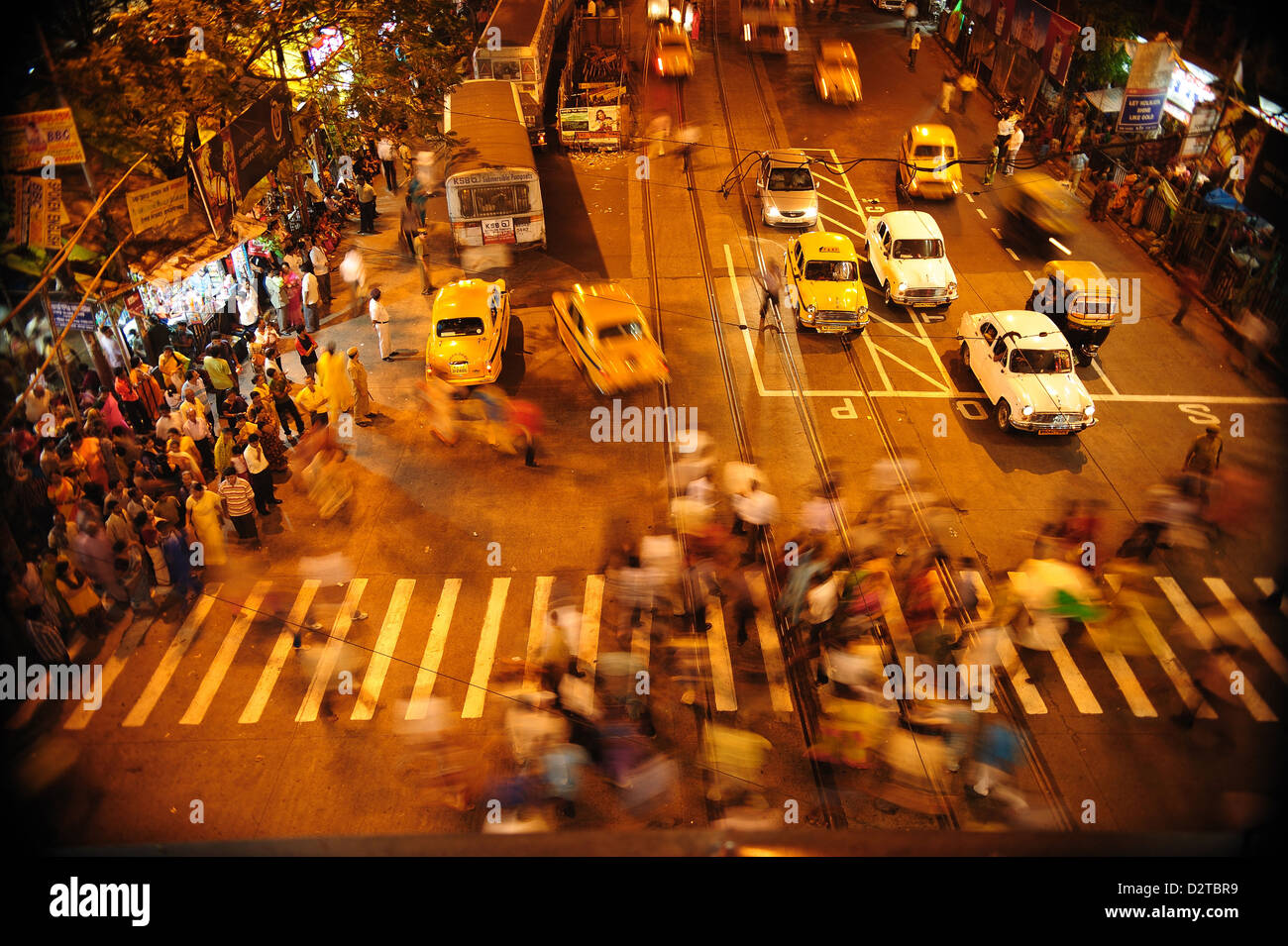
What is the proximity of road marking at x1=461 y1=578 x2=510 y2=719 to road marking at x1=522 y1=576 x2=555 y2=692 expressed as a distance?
48cm

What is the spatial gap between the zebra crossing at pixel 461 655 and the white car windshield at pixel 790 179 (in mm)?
14689

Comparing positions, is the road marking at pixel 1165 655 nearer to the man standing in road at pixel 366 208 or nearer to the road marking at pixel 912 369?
the road marking at pixel 912 369

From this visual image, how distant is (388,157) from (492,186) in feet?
24.4

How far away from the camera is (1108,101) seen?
2667 cm

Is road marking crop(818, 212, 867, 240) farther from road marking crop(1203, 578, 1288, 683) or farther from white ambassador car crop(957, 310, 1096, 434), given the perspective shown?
road marking crop(1203, 578, 1288, 683)

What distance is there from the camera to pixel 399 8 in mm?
21359

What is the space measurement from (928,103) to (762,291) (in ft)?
55.7

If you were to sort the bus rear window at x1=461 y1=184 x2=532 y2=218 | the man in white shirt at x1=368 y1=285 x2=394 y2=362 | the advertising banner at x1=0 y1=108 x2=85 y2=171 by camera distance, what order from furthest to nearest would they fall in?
the bus rear window at x1=461 y1=184 x2=532 y2=218 < the man in white shirt at x1=368 y1=285 x2=394 y2=362 < the advertising banner at x1=0 y1=108 x2=85 y2=171

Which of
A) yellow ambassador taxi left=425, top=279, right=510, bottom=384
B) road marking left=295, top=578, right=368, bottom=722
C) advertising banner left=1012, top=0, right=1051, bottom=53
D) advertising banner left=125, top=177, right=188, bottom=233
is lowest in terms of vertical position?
road marking left=295, top=578, right=368, bottom=722

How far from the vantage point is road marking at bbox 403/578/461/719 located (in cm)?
1172

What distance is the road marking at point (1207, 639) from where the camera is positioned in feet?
37.7

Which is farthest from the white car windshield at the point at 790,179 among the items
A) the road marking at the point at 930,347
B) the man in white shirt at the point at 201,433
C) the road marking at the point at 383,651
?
the road marking at the point at 383,651

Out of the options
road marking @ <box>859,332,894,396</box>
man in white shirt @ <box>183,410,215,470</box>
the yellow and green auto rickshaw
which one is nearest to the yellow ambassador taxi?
man in white shirt @ <box>183,410,215,470</box>
